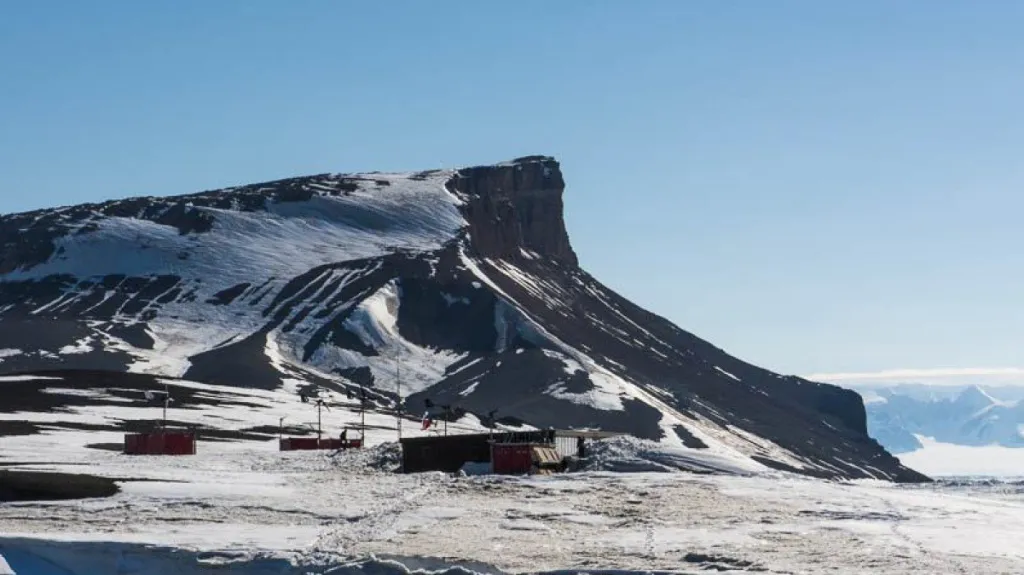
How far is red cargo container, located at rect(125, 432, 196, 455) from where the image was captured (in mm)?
87688

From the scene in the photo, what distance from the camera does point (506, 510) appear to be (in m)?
53.1

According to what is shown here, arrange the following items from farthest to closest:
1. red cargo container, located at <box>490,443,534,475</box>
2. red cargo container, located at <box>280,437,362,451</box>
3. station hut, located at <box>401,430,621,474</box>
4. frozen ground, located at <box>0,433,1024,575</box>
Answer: red cargo container, located at <box>280,437,362,451</box> < station hut, located at <box>401,430,621,474</box> < red cargo container, located at <box>490,443,534,475</box> < frozen ground, located at <box>0,433,1024,575</box>

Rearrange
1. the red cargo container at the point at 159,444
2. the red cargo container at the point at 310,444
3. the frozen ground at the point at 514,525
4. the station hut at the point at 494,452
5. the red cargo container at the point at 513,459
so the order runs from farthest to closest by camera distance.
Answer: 1. the red cargo container at the point at 310,444
2. the red cargo container at the point at 159,444
3. the station hut at the point at 494,452
4. the red cargo container at the point at 513,459
5. the frozen ground at the point at 514,525

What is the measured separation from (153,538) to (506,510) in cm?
1361

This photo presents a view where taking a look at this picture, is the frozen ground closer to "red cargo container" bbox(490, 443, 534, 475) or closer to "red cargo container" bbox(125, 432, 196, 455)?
"red cargo container" bbox(490, 443, 534, 475)

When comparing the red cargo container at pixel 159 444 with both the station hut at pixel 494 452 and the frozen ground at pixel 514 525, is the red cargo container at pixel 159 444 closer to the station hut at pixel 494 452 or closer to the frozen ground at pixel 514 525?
the frozen ground at pixel 514 525

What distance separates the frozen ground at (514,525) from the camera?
133 feet

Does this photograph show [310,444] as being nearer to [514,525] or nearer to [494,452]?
[494,452]

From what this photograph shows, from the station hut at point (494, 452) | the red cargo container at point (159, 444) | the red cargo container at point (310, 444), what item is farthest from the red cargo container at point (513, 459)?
the red cargo container at point (310, 444)

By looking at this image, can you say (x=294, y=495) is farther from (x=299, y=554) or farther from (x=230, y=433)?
(x=230, y=433)

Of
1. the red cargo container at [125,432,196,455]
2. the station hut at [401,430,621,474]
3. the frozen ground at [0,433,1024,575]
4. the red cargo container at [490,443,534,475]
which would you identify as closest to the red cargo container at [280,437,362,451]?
the red cargo container at [125,432,196,455]

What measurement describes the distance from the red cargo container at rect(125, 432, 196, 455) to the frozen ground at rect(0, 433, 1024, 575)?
17040 millimetres

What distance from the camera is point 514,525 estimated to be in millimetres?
48750

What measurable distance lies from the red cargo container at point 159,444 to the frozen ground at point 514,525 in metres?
17.0
